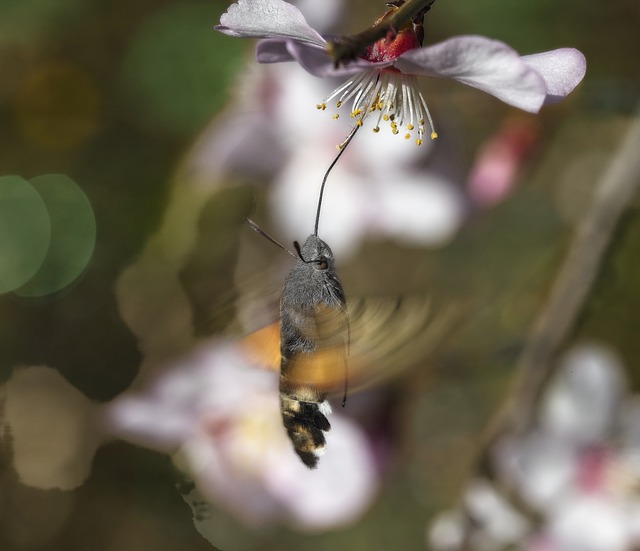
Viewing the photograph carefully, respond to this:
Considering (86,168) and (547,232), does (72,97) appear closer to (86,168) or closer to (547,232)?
(86,168)

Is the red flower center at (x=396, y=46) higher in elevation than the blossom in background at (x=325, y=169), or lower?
higher

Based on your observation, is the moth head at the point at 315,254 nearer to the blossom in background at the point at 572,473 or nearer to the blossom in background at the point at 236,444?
the blossom in background at the point at 236,444

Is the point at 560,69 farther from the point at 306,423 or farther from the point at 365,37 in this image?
the point at 306,423

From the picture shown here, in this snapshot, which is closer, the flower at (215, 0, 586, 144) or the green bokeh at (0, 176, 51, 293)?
the flower at (215, 0, 586, 144)

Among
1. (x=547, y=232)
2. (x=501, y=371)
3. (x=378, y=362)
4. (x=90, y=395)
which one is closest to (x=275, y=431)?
(x=90, y=395)

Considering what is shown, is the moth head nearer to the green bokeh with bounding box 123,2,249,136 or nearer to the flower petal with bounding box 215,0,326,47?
the flower petal with bounding box 215,0,326,47

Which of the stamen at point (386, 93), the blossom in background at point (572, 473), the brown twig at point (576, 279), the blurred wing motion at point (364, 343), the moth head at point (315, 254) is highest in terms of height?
the stamen at point (386, 93)

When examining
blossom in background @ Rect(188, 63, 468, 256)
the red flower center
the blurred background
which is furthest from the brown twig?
the red flower center

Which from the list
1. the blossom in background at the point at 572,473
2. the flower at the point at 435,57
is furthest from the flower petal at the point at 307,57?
the blossom in background at the point at 572,473
